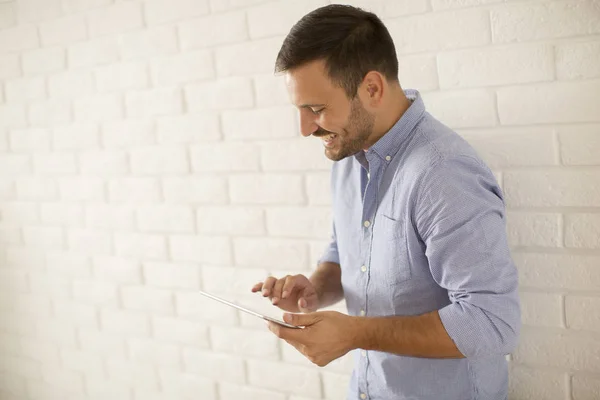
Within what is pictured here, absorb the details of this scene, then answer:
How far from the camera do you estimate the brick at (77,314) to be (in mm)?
2482

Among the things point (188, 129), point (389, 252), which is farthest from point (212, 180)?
point (389, 252)

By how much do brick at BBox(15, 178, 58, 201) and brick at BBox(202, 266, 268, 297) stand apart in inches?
30.8

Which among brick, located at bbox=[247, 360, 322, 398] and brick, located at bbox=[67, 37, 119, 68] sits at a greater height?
brick, located at bbox=[67, 37, 119, 68]

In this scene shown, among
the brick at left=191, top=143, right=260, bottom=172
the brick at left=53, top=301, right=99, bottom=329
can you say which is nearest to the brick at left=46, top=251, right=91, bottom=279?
the brick at left=53, top=301, right=99, bottom=329

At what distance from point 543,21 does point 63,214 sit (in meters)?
1.86

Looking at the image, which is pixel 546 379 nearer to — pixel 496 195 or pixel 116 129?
pixel 496 195

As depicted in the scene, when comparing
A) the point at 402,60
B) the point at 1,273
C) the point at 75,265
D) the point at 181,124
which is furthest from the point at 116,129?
the point at 402,60

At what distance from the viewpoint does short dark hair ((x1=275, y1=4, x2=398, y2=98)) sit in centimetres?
136

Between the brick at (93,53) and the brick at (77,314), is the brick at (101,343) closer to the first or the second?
the brick at (77,314)

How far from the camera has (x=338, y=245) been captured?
1609 millimetres

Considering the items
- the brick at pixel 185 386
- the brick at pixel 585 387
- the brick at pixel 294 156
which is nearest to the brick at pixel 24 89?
the brick at pixel 294 156

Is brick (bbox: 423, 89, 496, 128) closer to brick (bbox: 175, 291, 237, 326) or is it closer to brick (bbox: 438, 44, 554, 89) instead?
brick (bbox: 438, 44, 554, 89)

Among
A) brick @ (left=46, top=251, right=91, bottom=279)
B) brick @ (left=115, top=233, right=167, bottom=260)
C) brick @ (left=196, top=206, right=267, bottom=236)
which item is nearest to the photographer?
brick @ (left=196, top=206, right=267, bottom=236)

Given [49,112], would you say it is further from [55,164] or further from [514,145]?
[514,145]
